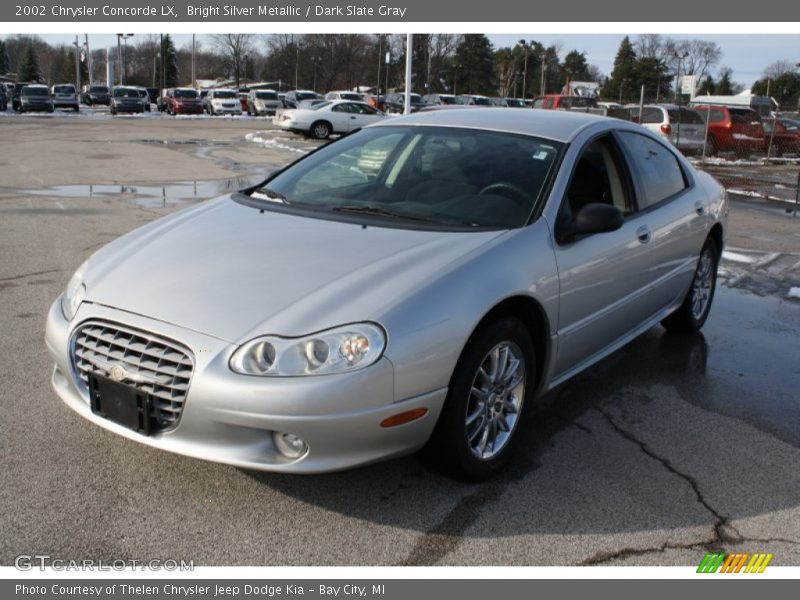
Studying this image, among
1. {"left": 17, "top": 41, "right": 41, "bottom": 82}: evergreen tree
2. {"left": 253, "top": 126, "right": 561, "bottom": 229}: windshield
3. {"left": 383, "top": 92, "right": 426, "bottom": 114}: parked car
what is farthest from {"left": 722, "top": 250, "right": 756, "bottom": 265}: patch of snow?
{"left": 17, "top": 41, "right": 41, "bottom": 82}: evergreen tree

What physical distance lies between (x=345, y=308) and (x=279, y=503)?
0.86 meters

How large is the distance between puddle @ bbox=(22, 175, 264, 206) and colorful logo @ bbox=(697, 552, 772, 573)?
9088 millimetres

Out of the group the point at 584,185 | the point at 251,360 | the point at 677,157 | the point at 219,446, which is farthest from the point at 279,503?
the point at 677,157

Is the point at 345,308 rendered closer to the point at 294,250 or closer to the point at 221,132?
the point at 294,250

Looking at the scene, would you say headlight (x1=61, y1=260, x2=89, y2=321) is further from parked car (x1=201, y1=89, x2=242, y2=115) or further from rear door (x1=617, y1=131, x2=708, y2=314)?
parked car (x1=201, y1=89, x2=242, y2=115)

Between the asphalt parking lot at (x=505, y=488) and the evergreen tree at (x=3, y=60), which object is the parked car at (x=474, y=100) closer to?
the asphalt parking lot at (x=505, y=488)

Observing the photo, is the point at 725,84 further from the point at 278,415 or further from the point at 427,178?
the point at 278,415

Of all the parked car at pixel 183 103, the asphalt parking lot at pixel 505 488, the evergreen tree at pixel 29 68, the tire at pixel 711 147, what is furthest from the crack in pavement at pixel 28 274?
the evergreen tree at pixel 29 68

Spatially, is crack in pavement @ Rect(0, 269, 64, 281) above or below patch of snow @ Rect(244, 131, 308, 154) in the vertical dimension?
below

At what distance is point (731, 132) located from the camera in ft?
74.3

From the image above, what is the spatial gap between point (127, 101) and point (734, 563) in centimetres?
4677

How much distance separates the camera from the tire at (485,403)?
3.20 m

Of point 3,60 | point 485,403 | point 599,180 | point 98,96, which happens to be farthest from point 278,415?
point 3,60

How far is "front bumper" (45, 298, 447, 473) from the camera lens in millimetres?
2812
